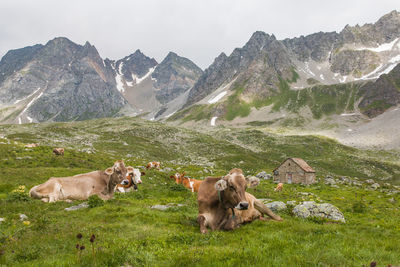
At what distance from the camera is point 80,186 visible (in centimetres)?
1653

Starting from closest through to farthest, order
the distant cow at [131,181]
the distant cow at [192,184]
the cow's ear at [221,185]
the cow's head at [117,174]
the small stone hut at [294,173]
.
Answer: the cow's ear at [221,185], the cow's head at [117,174], the distant cow at [131,181], the distant cow at [192,184], the small stone hut at [294,173]

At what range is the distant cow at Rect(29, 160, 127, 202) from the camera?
15.3 metres

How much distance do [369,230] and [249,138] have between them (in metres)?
130

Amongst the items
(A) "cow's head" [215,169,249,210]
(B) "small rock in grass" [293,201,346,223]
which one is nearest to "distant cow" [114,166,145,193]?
(A) "cow's head" [215,169,249,210]

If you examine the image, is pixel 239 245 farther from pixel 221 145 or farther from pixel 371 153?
pixel 371 153

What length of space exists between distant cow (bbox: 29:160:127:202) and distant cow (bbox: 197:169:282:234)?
26.2ft

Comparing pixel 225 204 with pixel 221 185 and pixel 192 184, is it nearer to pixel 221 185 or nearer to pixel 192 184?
pixel 221 185

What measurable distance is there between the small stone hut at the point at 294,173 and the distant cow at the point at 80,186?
43.8 m

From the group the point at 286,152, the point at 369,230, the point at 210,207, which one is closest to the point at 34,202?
the point at 210,207

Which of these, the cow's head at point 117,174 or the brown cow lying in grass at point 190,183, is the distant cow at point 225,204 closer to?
the cow's head at point 117,174

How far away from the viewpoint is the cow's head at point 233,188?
9.31m

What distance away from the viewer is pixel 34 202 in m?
14.2

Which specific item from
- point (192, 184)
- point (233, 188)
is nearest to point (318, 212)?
point (233, 188)

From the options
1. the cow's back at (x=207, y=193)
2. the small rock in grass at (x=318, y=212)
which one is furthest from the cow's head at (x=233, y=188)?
the small rock in grass at (x=318, y=212)
